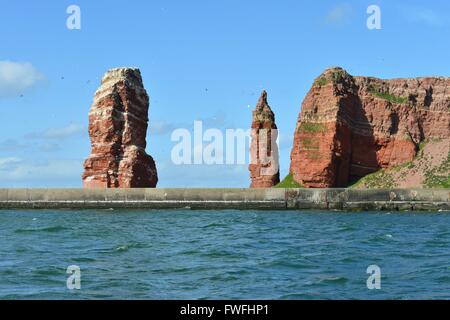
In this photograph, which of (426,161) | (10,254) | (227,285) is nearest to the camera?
(227,285)

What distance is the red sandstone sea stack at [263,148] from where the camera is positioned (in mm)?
82500

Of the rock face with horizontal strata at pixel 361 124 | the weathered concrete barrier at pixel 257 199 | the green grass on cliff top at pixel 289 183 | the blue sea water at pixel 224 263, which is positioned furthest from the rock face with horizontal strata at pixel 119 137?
the blue sea water at pixel 224 263

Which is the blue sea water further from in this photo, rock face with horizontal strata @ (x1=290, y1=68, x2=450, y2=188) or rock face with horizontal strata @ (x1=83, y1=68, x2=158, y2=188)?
rock face with horizontal strata @ (x1=290, y1=68, x2=450, y2=188)

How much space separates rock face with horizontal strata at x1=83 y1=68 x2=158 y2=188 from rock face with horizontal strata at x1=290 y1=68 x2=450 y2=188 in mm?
20032

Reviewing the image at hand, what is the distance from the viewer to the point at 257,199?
201ft

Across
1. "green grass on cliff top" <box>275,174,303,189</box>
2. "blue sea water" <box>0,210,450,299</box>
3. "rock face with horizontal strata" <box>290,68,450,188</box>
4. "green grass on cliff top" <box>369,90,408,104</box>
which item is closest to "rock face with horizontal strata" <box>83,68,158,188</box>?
"green grass on cliff top" <box>275,174,303,189</box>

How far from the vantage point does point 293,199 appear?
6134cm

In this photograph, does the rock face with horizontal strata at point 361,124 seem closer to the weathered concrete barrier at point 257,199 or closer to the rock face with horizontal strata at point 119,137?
the weathered concrete barrier at point 257,199

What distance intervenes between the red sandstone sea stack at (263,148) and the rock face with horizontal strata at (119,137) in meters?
13.8

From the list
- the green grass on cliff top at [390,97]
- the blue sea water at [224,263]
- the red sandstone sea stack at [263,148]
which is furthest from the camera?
the green grass on cliff top at [390,97]

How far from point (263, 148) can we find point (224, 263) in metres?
64.4
